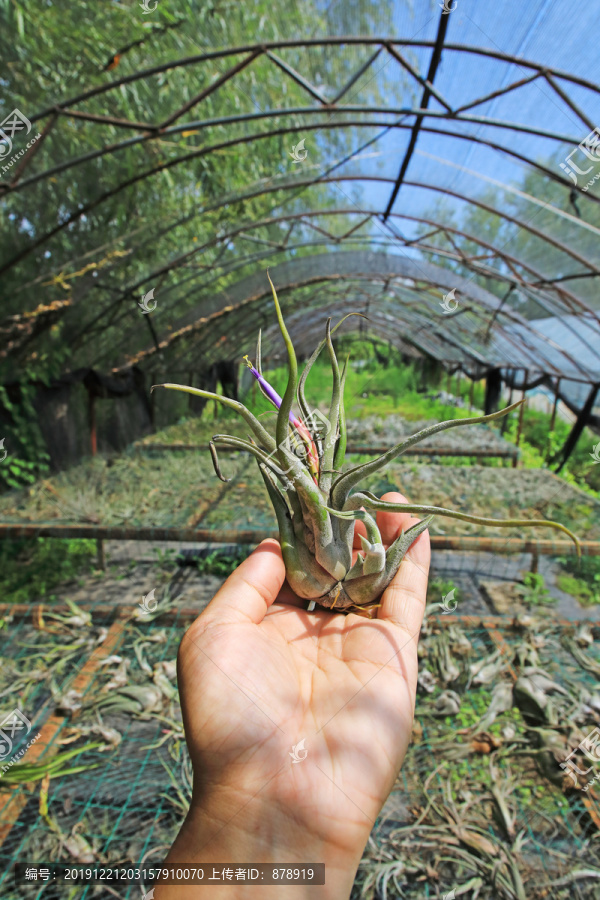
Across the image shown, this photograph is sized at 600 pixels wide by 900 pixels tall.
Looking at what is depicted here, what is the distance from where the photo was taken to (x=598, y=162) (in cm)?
260

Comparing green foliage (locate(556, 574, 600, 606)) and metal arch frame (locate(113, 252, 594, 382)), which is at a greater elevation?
metal arch frame (locate(113, 252, 594, 382))

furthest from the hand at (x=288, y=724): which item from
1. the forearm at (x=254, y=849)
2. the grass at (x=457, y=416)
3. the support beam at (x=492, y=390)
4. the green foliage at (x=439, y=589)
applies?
the support beam at (x=492, y=390)

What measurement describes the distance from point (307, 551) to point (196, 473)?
3.60 meters

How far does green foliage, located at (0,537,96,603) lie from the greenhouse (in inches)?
1.2

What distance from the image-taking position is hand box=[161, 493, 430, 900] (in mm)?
933

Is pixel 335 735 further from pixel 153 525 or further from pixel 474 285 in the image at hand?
pixel 474 285

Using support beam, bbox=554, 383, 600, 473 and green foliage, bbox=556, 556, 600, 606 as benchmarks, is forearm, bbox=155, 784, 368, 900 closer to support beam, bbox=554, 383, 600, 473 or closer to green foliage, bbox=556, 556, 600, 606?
green foliage, bbox=556, 556, 600, 606

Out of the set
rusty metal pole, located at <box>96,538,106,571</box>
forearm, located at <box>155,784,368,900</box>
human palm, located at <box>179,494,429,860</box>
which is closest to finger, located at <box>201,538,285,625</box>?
human palm, located at <box>179,494,429,860</box>

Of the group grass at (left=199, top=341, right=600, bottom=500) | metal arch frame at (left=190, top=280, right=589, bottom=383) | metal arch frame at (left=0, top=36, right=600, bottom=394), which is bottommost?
grass at (left=199, top=341, right=600, bottom=500)

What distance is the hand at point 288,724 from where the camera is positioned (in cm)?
93

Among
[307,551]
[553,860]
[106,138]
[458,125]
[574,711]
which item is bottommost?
[553,860]

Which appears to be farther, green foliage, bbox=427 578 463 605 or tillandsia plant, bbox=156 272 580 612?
green foliage, bbox=427 578 463 605

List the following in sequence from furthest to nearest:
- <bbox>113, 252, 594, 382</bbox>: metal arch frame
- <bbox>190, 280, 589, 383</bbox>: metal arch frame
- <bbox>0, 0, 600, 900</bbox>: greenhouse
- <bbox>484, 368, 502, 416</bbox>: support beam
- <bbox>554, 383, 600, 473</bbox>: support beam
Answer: <bbox>484, 368, 502, 416</bbox>: support beam → <bbox>190, 280, 589, 383</bbox>: metal arch frame → <bbox>554, 383, 600, 473</bbox>: support beam → <bbox>113, 252, 594, 382</bbox>: metal arch frame → <bbox>0, 0, 600, 900</bbox>: greenhouse

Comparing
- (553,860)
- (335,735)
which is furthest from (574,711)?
(335,735)
